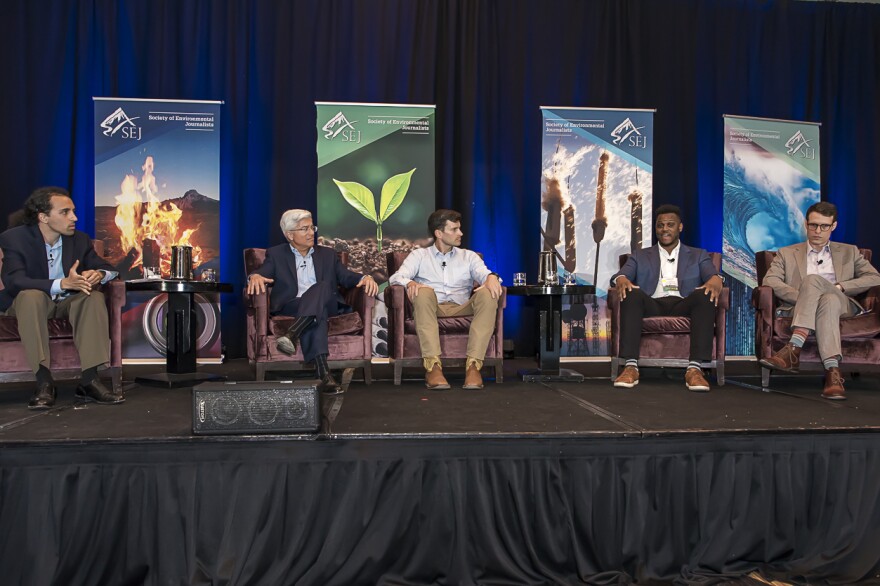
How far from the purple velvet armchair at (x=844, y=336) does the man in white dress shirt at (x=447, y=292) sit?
1.56 meters

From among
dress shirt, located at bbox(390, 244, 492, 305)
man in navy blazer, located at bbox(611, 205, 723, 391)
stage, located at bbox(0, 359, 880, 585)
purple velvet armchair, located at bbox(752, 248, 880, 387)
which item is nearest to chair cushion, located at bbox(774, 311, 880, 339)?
purple velvet armchair, located at bbox(752, 248, 880, 387)

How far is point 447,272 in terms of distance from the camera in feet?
12.5

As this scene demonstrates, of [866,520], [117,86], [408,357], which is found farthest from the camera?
[117,86]

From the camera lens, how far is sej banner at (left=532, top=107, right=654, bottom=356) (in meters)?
5.20

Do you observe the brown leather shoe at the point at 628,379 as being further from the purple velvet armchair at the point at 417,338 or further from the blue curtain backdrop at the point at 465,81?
the blue curtain backdrop at the point at 465,81

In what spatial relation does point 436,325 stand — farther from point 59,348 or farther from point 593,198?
point 593,198

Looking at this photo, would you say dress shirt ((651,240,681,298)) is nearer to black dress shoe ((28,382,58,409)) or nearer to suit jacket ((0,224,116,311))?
suit jacket ((0,224,116,311))

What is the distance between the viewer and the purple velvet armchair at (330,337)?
3.44 metres

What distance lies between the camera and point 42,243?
10.1ft

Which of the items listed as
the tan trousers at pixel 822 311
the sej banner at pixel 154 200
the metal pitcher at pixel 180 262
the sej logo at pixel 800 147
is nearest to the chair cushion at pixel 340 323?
the metal pitcher at pixel 180 262

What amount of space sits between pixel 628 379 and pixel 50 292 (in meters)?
3.04

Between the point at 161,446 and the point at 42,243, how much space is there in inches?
68.1

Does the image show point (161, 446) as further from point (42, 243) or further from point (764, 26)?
point (764, 26)

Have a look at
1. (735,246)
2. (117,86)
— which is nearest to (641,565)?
(735,246)
